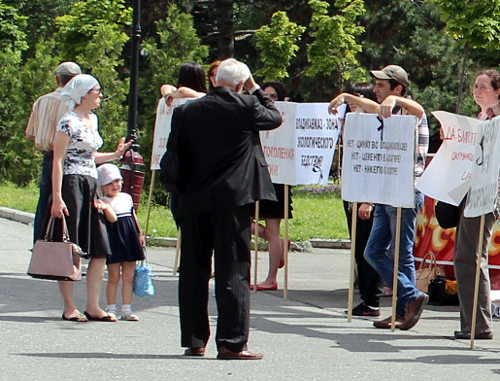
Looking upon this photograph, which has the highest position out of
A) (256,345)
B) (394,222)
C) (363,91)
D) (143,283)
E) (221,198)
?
(363,91)

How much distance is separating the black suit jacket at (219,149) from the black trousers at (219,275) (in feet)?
0.36

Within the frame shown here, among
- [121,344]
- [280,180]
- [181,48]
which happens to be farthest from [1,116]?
[121,344]

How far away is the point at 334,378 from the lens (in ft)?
21.6

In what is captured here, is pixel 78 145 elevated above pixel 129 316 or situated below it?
above

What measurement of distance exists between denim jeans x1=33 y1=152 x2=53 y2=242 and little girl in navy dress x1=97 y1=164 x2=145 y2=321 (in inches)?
18.1

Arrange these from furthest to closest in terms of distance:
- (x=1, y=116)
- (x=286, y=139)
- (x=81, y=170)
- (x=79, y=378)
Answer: (x=1, y=116) < (x=286, y=139) < (x=81, y=170) < (x=79, y=378)

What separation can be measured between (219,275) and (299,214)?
1346 centimetres

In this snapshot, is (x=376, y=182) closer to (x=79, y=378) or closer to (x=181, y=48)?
(x=79, y=378)

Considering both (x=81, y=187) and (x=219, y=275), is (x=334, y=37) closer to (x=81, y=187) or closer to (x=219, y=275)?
(x=81, y=187)

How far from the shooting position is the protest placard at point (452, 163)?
27.7ft

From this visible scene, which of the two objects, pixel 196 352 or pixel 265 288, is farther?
pixel 265 288

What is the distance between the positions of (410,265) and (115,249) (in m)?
2.21

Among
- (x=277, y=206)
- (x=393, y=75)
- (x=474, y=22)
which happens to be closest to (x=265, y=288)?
(x=277, y=206)

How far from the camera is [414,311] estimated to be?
28.5 feet
